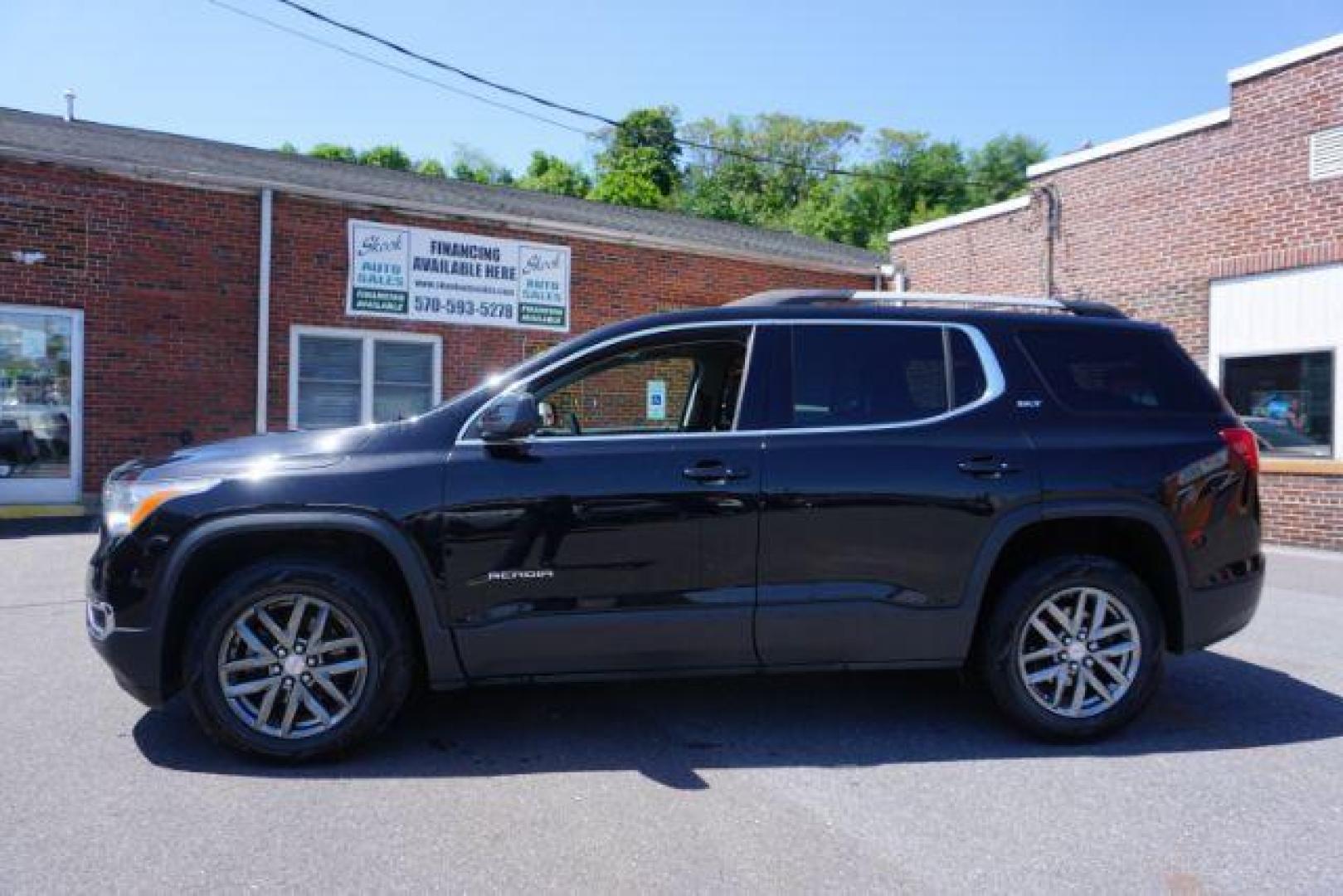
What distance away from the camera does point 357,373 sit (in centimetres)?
1258

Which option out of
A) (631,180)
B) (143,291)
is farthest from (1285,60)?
(631,180)

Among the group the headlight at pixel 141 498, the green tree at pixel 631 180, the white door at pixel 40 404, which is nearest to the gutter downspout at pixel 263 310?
the white door at pixel 40 404

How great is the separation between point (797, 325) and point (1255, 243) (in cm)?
983

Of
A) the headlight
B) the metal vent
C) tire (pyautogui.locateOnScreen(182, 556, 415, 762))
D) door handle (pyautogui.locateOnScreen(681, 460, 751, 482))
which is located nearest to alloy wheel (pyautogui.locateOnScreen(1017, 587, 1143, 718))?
door handle (pyautogui.locateOnScreen(681, 460, 751, 482))

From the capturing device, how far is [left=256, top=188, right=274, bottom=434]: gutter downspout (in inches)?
464

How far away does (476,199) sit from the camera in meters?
14.1

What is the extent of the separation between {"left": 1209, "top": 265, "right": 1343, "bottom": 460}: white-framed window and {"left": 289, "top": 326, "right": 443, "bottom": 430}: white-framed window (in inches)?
396

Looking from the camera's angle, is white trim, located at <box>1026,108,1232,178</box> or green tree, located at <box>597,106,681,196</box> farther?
green tree, located at <box>597,106,681,196</box>

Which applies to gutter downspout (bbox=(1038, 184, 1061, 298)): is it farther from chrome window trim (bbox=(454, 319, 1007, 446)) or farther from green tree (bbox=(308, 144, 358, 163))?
green tree (bbox=(308, 144, 358, 163))

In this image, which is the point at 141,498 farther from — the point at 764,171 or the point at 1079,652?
the point at 764,171

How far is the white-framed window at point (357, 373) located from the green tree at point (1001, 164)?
40195 mm

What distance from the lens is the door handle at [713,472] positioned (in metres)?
3.81

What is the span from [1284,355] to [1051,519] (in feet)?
29.9

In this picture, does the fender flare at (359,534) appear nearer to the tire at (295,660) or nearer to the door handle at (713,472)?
the tire at (295,660)
